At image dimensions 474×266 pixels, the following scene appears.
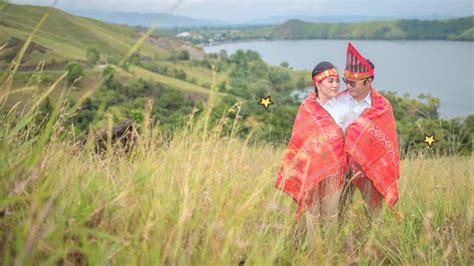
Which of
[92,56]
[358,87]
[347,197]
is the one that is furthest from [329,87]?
[92,56]

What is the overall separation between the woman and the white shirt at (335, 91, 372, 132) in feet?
0.12

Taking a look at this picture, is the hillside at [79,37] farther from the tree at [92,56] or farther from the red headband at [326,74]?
the red headband at [326,74]

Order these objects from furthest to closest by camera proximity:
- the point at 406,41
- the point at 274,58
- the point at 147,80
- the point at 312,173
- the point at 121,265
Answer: the point at 406,41, the point at 274,58, the point at 147,80, the point at 312,173, the point at 121,265

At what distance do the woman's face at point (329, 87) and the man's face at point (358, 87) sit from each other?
0.10 m

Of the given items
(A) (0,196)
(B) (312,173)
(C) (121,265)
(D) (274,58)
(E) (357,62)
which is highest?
(E) (357,62)

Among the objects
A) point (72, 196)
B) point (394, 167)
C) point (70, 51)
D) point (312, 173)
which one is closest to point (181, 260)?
Result: point (72, 196)

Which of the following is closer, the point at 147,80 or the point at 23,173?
the point at 23,173

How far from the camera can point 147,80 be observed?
81938 mm

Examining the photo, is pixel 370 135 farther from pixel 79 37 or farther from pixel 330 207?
pixel 79 37

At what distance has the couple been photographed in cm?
A: 350

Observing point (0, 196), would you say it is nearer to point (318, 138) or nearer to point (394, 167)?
point (318, 138)

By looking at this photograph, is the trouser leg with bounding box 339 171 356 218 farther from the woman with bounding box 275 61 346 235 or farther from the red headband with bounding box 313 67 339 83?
the red headband with bounding box 313 67 339 83

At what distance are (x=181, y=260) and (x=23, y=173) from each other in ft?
2.64

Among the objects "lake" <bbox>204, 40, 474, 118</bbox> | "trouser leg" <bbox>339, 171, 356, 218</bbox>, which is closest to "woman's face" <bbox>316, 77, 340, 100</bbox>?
"trouser leg" <bbox>339, 171, 356, 218</bbox>
